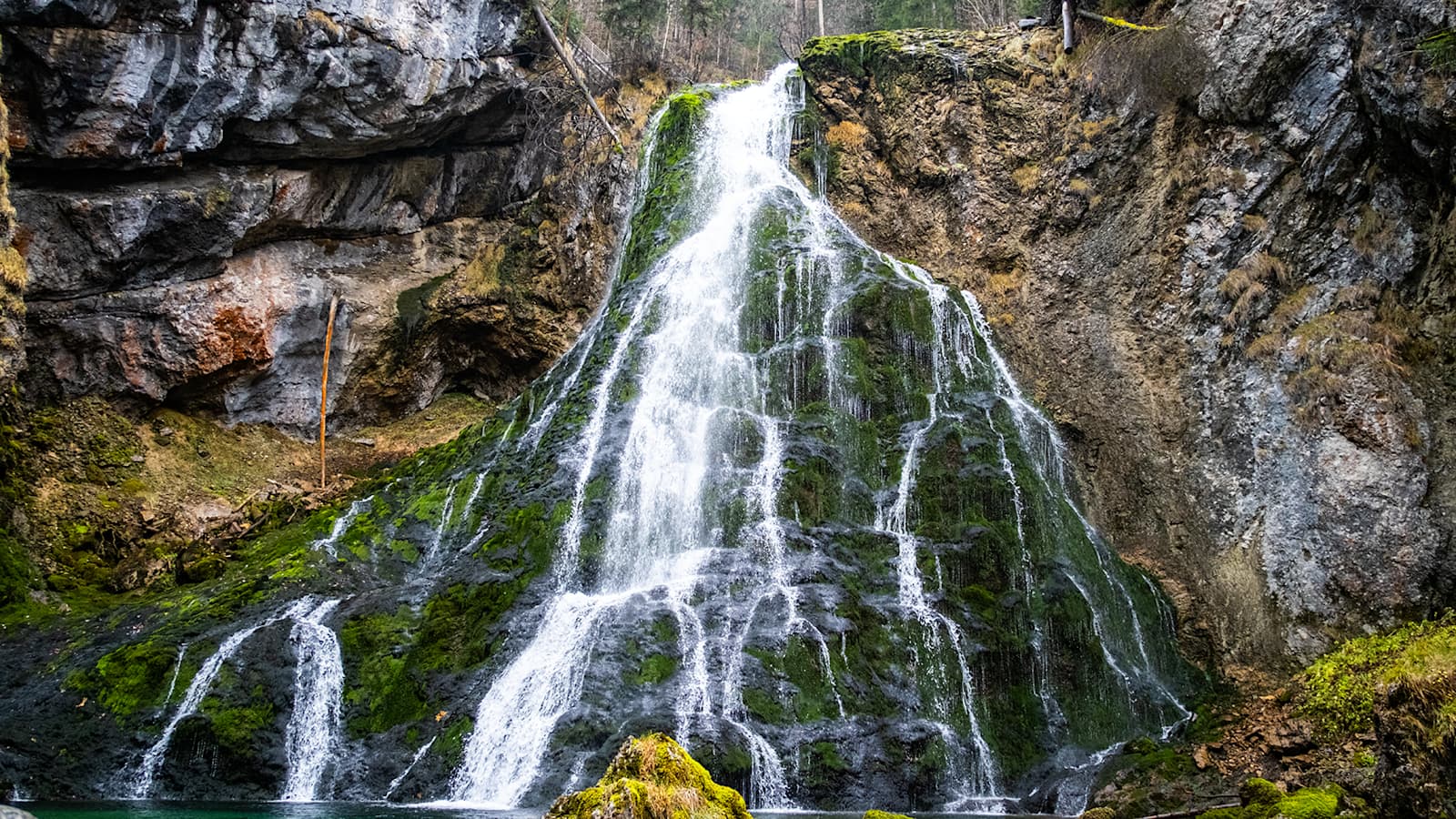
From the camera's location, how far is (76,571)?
604 inches

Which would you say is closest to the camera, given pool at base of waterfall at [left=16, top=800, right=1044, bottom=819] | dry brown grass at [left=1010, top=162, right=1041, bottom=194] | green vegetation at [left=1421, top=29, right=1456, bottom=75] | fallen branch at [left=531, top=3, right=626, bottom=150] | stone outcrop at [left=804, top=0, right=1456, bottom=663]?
pool at base of waterfall at [left=16, top=800, right=1044, bottom=819]

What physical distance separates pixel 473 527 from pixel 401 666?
9.21 feet

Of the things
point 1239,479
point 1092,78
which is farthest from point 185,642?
point 1092,78

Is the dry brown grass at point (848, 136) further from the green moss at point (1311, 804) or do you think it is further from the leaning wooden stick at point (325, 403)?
the green moss at point (1311, 804)

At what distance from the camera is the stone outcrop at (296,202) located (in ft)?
52.2

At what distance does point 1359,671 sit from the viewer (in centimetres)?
1082

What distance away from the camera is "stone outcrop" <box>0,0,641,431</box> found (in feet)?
52.2

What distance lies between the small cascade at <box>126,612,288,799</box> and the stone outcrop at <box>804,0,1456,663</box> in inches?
484

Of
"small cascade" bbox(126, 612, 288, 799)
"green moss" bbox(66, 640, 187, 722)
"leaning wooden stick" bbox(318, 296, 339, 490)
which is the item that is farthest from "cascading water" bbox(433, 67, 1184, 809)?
"leaning wooden stick" bbox(318, 296, 339, 490)

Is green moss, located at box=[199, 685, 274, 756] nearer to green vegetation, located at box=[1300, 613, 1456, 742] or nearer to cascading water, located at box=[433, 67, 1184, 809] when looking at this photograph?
cascading water, located at box=[433, 67, 1184, 809]

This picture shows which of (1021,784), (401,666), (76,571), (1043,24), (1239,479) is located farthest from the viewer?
(1043,24)

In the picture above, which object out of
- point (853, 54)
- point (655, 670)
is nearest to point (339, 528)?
point (655, 670)

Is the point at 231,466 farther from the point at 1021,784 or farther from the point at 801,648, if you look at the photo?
the point at 1021,784

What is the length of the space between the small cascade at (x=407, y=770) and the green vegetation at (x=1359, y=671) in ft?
31.9
